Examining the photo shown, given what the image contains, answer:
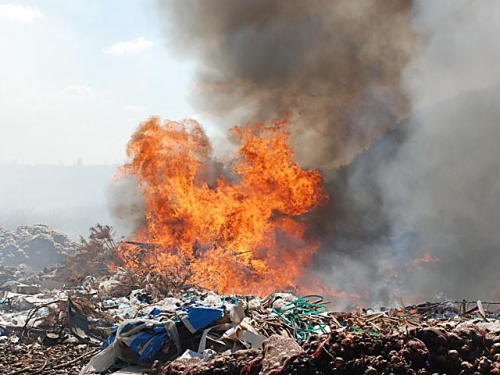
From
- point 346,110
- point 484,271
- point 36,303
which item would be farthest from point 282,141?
point 36,303

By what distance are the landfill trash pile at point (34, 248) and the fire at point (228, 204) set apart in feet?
23.0

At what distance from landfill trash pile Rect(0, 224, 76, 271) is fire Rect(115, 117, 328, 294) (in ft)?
23.0

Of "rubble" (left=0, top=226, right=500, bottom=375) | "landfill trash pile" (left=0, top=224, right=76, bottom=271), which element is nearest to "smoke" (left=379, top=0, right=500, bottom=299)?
"rubble" (left=0, top=226, right=500, bottom=375)

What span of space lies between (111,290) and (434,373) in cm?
877

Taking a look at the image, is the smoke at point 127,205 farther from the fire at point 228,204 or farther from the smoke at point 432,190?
the smoke at point 432,190

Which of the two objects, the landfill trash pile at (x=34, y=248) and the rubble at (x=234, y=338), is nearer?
the rubble at (x=234, y=338)

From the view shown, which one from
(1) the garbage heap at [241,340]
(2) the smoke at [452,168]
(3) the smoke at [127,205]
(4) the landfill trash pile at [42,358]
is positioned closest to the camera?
(1) the garbage heap at [241,340]

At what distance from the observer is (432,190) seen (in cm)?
1645

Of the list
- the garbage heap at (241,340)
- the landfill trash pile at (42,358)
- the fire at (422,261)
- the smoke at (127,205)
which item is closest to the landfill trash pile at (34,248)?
the smoke at (127,205)

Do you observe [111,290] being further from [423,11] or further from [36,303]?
[423,11]

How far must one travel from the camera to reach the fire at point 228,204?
50.5 ft

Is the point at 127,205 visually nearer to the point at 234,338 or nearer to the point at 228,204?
the point at 228,204

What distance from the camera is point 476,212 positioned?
51.1 feet

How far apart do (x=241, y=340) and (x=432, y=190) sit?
13450 millimetres
